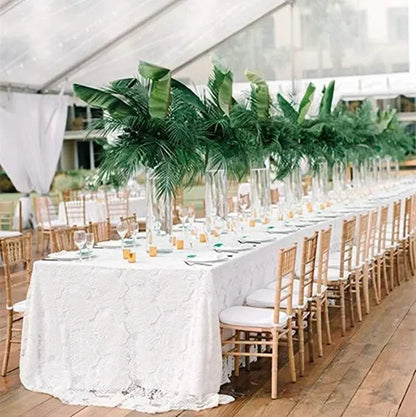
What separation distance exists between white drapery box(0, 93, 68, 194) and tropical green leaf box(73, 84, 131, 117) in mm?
7526

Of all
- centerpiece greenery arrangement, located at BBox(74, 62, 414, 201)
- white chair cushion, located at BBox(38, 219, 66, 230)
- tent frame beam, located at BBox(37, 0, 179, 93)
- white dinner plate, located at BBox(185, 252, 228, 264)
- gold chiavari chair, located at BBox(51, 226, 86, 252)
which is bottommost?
white chair cushion, located at BBox(38, 219, 66, 230)

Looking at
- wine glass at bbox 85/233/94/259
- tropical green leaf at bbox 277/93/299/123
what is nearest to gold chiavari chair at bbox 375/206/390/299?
tropical green leaf at bbox 277/93/299/123

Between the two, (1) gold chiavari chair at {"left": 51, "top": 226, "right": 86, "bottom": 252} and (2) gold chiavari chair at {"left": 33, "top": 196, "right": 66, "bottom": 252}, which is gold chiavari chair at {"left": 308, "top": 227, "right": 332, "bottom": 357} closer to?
(1) gold chiavari chair at {"left": 51, "top": 226, "right": 86, "bottom": 252}

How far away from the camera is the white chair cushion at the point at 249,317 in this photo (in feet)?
16.4

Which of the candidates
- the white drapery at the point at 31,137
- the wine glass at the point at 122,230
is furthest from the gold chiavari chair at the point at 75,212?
the wine glass at the point at 122,230

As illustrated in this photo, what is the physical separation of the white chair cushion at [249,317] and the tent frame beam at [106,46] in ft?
28.7

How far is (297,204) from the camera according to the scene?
8570mm

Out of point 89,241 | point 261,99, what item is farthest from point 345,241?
point 89,241

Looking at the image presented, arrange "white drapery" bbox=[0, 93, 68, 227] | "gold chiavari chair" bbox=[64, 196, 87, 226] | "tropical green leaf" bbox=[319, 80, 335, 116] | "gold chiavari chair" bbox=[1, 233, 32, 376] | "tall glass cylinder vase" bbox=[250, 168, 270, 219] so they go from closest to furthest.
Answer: "gold chiavari chair" bbox=[1, 233, 32, 376] → "tall glass cylinder vase" bbox=[250, 168, 270, 219] → "tropical green leaf" bbox=[319, 80, 335, 116] → "gold chiavari chair" bbox=[64, 196, 87, 226] → "white drapery" bbox=[0, 93, 68, 227]

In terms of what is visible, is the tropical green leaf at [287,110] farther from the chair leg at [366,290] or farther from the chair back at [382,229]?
the chair leg at [366,290]

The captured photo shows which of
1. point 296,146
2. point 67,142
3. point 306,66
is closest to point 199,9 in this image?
point 306,66

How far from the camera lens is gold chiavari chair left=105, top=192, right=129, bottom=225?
39.4 ft

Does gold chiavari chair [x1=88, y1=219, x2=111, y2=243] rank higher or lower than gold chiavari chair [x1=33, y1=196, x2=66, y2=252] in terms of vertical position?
higher

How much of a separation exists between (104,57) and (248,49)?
3402 millimetres
